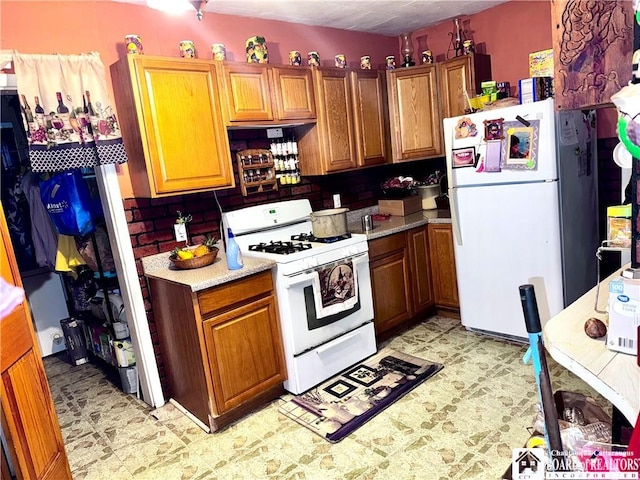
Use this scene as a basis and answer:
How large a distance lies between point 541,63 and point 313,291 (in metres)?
2.34

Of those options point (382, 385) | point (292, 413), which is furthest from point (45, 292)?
point (382, 385)

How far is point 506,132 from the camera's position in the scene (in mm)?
Result: 2811

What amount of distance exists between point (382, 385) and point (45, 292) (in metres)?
3.10

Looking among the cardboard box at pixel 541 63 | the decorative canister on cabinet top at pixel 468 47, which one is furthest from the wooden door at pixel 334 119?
the cardboard box at pixel 541 63

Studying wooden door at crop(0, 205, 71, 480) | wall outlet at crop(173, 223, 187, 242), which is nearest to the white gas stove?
wall outlet at crop(173, 223, 187, 242)

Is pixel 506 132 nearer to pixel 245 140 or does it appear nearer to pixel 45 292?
pixel 245 140

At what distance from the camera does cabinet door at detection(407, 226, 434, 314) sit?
3467 millimetres

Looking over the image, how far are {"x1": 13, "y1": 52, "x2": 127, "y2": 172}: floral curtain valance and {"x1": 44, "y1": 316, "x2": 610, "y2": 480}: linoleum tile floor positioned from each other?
154cm

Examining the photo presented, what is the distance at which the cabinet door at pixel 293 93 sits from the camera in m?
2.93

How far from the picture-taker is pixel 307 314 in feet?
8.67

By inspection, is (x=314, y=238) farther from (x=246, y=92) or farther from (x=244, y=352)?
(x=246, y=92)

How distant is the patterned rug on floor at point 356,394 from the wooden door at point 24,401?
116 cm

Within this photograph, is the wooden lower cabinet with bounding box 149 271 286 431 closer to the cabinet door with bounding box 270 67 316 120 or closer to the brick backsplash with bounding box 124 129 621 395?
the brick backsplash with bounding box 124 129 621 395

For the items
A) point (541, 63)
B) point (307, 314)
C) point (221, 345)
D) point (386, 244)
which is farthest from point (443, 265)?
point (221, 345)
